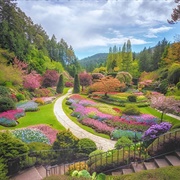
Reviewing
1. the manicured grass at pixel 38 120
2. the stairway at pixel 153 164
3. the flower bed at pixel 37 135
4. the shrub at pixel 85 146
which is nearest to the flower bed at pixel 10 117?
the manicured grass at pixel 38 120

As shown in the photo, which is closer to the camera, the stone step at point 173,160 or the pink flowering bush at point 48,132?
the stone step at point 173,160

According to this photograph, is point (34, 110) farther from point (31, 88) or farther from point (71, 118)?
point (31, 88)

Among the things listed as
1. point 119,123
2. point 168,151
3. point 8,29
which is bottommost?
point 119,123

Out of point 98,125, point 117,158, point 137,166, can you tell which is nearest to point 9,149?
point 117,158

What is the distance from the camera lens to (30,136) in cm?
1179

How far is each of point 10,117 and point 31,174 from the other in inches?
356

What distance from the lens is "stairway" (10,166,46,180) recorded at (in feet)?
24.8

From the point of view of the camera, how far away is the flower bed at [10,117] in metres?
14.7

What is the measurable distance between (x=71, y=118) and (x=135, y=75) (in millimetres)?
36608

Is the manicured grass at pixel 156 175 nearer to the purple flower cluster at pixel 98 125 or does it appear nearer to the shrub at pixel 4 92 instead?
the purple flower cluster at pixel 98 125

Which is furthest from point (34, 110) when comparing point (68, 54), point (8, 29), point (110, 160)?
point (68, 54)

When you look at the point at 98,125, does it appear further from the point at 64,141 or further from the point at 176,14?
the point at 176,14

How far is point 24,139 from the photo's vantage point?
1148 cm

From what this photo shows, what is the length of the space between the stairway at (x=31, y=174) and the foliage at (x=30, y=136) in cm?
299
